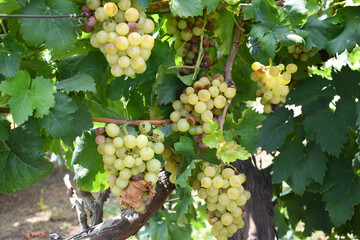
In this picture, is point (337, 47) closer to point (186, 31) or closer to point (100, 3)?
point (186, 31)

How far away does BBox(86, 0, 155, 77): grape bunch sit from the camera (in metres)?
0.93

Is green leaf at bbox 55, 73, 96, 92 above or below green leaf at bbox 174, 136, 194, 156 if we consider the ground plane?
above

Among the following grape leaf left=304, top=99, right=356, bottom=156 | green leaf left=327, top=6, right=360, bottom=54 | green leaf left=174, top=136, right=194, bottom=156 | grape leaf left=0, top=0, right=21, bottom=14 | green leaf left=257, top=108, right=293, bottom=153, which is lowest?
green leaf left=257, top=108, right=293, bottom=153

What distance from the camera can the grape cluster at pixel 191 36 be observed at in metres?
1.19

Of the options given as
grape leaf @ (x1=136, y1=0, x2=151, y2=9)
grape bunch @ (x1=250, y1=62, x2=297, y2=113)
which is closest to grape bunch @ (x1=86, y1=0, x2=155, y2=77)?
grape leaf @ (x1=136, y1=0, x2=151, y2=9)

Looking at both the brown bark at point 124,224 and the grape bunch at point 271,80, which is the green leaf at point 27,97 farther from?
the brown bark at point 124,224

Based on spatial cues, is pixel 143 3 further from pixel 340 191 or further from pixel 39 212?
pixel 39 212

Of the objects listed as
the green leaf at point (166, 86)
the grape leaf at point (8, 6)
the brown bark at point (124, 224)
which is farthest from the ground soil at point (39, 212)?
the grape leaf at point (8, 6)

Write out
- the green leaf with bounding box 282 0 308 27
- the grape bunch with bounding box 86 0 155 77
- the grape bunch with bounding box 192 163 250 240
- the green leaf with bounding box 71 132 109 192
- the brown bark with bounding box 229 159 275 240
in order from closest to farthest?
the grape bunch with bounding box 86 0 155 77, the grape bunch with bounding box 192 163 250 240, the green leaf with bounding box 282 0 308 27, the green leaf with bounding box 71 132 109 192, the brown bark with bounding box 229 159 275 240

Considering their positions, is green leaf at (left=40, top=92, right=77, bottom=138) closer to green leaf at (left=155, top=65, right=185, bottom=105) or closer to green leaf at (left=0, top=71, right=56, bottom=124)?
green leaf at (left=0, top=71, right=56, bottom=124)

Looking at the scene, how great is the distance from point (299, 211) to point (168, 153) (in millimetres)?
1013

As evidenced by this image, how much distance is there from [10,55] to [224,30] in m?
0.60

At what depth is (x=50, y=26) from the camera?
0.97 meters

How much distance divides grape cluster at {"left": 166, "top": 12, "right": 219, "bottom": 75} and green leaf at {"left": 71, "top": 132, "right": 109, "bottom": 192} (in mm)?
374
